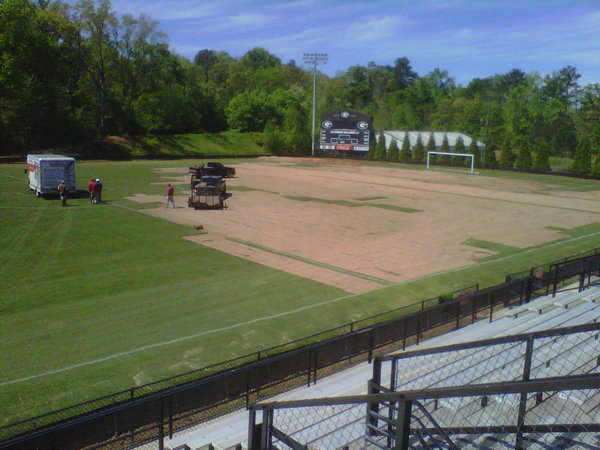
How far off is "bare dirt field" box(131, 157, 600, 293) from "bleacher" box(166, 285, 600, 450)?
34.9 ft

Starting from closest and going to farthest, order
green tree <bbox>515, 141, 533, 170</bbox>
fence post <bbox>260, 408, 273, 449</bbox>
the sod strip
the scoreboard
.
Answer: fence post <bbox>260, 408, 273, 449</bbox> → the sod strip → green tree <bbox>515, 141, 533, 170</bbox> → the scoreboard

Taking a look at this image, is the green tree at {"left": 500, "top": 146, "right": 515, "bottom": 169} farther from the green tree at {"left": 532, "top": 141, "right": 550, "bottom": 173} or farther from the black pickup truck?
the black pickup truck

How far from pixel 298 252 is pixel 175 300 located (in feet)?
29.0

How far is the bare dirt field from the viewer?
25494 millimetres

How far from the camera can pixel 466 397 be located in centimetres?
694

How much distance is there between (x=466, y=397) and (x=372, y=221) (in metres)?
28.3

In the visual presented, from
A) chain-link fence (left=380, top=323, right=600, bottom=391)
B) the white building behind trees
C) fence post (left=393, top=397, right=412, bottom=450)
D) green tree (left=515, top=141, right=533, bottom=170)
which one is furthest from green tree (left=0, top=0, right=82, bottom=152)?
fence post (left=393, top=397, right=412, bottom=450)

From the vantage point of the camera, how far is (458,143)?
90938 mm

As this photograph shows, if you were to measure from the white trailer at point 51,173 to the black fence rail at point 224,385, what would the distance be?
98.5 ft

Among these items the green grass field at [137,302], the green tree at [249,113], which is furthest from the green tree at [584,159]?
the green tree at [249,113]

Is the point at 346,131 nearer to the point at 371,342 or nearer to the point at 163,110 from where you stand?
the point at 163,110

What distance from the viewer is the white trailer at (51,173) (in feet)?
127

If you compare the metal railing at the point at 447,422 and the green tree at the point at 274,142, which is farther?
the green tree at the point at 274,142

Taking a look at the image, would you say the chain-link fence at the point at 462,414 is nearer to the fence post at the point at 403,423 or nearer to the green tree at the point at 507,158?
the fence post at the point at 403,423
